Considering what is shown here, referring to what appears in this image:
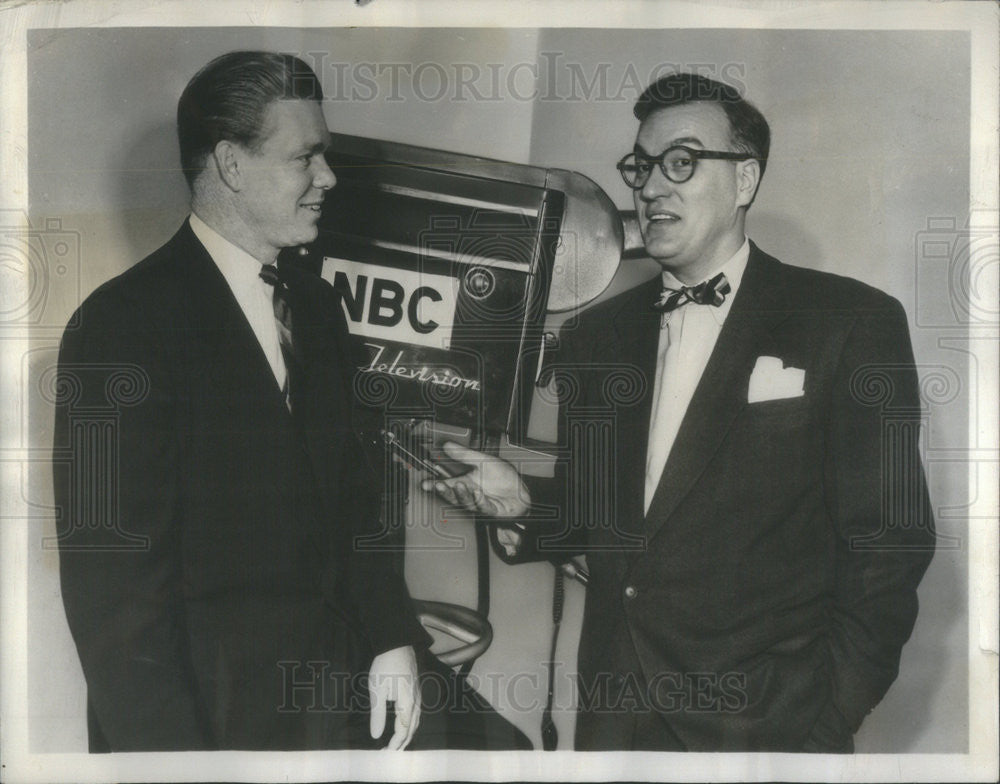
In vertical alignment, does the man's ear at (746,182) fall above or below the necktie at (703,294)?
above

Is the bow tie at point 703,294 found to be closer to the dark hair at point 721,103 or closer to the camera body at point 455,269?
the camera body at point 455,269

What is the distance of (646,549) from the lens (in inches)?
100

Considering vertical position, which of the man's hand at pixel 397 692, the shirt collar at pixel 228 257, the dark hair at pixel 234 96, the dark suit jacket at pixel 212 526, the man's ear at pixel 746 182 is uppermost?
the dark hair at pixel 234 96

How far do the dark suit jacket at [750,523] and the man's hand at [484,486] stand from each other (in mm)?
70

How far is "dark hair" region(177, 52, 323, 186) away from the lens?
2576 millimetres

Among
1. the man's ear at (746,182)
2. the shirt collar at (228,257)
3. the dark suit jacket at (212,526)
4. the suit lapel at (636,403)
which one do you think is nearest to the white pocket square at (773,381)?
the suit lapel at (636,403)

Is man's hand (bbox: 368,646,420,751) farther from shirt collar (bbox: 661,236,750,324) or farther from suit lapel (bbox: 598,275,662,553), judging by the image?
shirt collar (bbox: 661,236,750,324)

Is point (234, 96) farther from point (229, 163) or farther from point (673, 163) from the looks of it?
point (673, 163)

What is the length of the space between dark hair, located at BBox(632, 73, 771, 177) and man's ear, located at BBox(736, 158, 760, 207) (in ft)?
0.09

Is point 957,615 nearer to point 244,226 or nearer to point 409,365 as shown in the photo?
point 409,365

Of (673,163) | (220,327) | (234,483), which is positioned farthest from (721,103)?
(234,483)

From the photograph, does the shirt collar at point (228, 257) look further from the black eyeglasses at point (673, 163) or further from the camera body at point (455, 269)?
the black eyeglasses at point (673, 163)

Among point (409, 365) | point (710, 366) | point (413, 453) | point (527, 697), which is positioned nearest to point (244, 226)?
point (409, 365)

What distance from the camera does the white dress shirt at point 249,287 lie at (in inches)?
102
